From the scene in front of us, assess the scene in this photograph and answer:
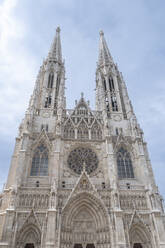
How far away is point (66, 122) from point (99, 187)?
10545mm

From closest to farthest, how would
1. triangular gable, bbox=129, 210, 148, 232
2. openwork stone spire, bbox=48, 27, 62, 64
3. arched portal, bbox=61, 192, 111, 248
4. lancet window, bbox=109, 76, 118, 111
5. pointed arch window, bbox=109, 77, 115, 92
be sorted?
arched portal, bbox=61, 192, 111, 248, triangular gable, bbox=129, 210, 148, 232, lancet window, bbox=109, 76, 118, 111, pointed arch window, bbox=109, 77, 115, 92, openwork stone spire, bbox=48, 27, 62, 64

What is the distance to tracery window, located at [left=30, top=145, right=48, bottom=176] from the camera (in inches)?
938

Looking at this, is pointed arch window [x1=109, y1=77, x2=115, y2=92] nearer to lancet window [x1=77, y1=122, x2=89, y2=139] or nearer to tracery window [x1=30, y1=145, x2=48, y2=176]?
lancet window [x1=77, y1=122, x2=89, y2=139]

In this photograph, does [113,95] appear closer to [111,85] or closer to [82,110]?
[111,85]

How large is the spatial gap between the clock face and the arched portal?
3740 millimetres

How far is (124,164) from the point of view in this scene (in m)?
25.7

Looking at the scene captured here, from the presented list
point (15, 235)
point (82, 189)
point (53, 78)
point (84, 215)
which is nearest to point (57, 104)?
point (53, 78)

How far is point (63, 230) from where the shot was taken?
1967cm

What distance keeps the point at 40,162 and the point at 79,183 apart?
584 cm

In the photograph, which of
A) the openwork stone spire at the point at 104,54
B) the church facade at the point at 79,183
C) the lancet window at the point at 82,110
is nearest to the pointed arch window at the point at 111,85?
the church facade at the point at 79,183

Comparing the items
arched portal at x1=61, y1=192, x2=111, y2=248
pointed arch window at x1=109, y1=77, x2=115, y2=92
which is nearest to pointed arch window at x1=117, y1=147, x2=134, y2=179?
arched portal at x1=61, y1=192, x2=111, y2=248

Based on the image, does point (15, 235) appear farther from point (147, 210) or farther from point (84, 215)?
point (147, 210)

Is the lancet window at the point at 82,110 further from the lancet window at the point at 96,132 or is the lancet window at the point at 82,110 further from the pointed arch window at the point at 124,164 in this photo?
the pointed arch window at the point at 124,164

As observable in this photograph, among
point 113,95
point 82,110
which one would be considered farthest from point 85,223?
point 113,95
